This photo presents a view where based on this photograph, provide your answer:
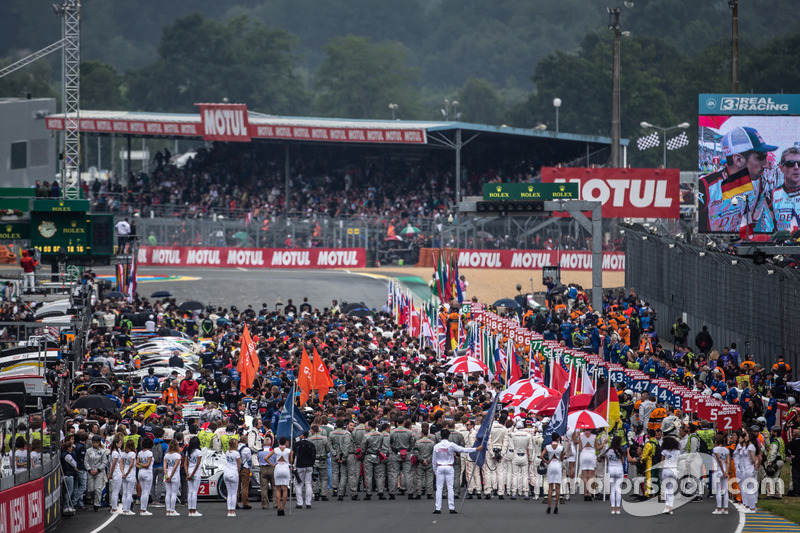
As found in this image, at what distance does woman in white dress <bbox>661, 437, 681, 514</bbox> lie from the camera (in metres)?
19.2

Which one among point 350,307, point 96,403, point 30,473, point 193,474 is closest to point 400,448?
point 193,474

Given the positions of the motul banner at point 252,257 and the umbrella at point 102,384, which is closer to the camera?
the umbrella at point 102,384

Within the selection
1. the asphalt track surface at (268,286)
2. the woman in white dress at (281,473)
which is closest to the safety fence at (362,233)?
the asphalt track surface at (268,286)

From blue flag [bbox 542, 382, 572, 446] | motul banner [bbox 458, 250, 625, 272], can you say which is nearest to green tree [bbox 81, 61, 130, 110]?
motul banner [bbox 458, 250, 625, 272]

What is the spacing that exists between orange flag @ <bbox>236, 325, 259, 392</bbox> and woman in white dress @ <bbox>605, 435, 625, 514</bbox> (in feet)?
29.2

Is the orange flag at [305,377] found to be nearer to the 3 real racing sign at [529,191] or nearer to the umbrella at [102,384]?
the umbrella at [102,384]

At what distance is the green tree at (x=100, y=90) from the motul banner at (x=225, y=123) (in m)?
60.0

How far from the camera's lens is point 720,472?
18812 millimetres

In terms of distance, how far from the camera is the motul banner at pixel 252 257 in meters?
56.6

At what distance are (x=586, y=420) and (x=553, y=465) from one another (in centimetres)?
114

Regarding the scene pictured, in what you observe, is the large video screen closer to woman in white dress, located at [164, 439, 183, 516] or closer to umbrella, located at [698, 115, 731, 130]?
umbrella, located at [698, 115, 731, 130]

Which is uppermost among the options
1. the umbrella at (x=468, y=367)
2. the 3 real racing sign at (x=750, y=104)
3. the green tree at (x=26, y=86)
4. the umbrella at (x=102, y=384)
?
the green tree at (x=26, y=86)

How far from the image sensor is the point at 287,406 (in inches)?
779
